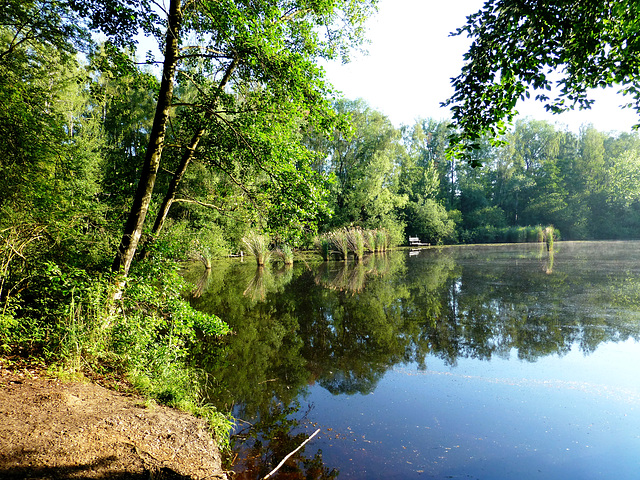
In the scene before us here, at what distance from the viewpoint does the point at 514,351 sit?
211 inches

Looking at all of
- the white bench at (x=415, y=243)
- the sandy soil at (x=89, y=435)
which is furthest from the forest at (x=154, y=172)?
the white bench at (x=415, y=243)

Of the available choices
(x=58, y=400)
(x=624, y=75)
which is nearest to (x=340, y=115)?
(x=624, y=75)

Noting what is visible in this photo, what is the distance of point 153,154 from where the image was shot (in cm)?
474

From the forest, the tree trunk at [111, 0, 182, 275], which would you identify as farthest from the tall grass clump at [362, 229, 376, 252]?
the tree trunk at [111, 0, 182, 275]

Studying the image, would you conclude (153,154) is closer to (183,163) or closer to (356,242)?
(183,163)

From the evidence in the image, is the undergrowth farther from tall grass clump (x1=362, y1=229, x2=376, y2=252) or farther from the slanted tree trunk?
tall grass clump (x1=362, y1=229, x2=376, y2=252)

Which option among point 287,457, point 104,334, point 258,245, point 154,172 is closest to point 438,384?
point 287,457

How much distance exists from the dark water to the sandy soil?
1.74 ft

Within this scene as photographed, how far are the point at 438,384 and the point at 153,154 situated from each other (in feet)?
15.7

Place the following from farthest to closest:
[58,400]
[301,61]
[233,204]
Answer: [233,204]
[301,61]
[58,400]

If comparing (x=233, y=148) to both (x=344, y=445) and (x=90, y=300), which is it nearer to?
(x=90, y=300)

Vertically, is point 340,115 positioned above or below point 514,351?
above

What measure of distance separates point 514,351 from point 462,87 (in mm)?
3979

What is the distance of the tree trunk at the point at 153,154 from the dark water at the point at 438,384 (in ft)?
6.67
